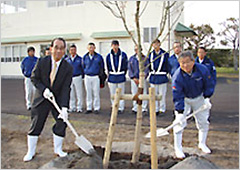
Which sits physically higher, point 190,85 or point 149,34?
point 149,34

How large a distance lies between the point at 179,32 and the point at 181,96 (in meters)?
14.3

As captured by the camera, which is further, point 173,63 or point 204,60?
point 173,63

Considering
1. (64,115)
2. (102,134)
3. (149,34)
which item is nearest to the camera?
(64,115)

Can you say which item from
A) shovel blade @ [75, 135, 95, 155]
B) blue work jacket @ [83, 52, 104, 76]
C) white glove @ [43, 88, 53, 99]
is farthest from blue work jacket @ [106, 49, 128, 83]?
shovel blade @ [75, 135, 95, 155]

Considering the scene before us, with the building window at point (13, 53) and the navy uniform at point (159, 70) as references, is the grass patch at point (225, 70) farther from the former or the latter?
the navy uniform at point (159, 70)

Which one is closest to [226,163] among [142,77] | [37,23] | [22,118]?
[142,77]

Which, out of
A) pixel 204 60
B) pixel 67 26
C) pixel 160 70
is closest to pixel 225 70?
pixel 67 26

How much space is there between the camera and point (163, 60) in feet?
23.1

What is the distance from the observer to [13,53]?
23406mm

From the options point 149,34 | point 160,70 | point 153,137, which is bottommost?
point 153,137

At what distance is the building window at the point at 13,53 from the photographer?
902 inches

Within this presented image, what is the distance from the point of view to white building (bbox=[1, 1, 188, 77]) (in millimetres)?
17391

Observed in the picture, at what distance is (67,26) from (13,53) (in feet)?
21.2

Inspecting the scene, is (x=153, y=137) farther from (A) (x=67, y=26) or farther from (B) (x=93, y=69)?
(A) (x=67, y=26)
